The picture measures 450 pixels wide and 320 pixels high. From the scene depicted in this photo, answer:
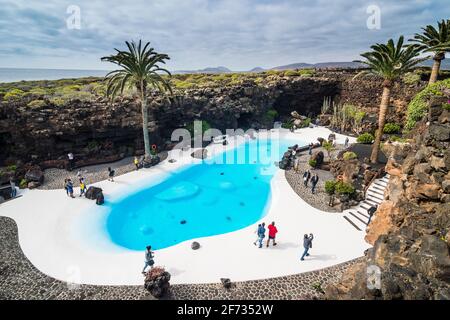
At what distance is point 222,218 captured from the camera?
725 inches

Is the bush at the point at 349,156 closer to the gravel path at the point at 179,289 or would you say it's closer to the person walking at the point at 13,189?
the gravel path at the point at 179,289

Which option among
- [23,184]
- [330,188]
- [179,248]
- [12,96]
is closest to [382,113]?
[330,188]

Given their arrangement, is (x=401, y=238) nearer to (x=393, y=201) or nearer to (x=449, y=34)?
(x=393, y=201)

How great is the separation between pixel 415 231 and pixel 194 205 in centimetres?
1484

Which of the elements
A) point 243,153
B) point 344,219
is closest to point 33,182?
point 243,153

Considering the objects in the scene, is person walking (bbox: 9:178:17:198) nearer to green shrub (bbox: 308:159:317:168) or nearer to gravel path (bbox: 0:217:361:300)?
gravel path (bbox: 0:217:361:300)

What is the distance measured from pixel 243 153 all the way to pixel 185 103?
10958 mm

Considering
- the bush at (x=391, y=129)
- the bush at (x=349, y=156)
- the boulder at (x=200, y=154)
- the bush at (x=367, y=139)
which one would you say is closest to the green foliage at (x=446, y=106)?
the bush at (x=349, y=156)

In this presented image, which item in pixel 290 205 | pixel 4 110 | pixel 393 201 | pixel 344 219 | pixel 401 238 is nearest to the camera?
pixel 401 238

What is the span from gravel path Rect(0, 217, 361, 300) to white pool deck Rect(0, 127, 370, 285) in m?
0.37

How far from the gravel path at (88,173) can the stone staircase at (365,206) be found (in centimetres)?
2031

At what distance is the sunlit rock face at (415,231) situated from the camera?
6887mm

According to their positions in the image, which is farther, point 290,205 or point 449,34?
point 449,34
